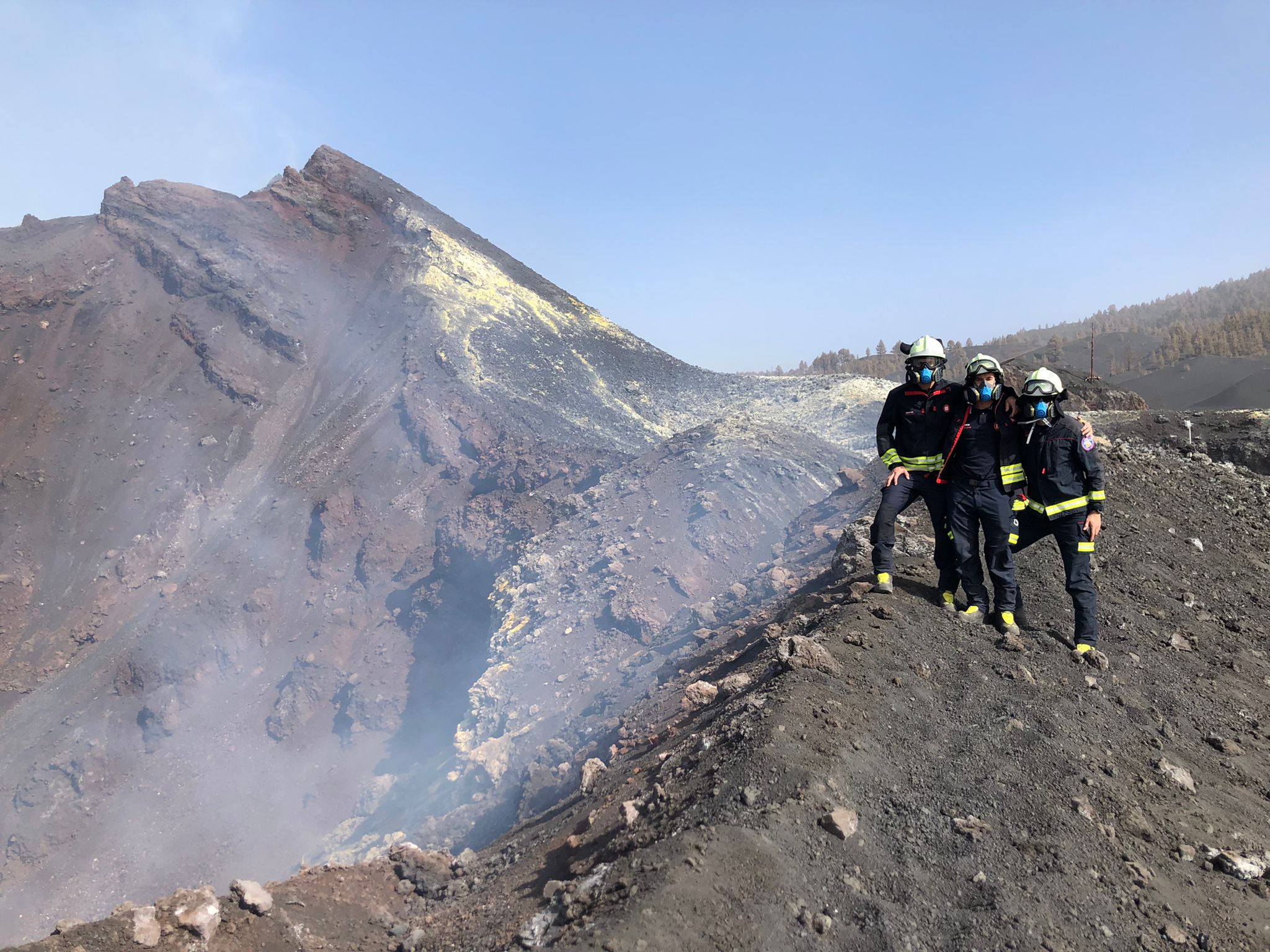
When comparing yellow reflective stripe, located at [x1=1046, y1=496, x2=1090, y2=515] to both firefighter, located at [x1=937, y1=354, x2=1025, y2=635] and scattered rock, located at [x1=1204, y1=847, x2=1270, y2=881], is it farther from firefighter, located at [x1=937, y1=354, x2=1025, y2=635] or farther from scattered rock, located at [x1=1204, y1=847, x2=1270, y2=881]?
scattered rock, located at [x1=1204, y1=847, x2=1270, y2=881]

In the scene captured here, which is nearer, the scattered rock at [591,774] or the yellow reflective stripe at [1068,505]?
the yellow reflective stripe at [1068,505]

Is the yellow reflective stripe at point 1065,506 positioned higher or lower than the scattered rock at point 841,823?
higher

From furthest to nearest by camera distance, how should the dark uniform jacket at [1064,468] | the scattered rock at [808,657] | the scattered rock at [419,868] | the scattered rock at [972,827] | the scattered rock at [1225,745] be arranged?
the dark uniform jacket at [1064,468]
the scattered rock at [419,868]
the scattered rock at [808,657]
the scattered rock at [1225,745]
the scattered rock at [972,827]

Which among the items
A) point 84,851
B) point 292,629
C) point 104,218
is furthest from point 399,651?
point 104,218

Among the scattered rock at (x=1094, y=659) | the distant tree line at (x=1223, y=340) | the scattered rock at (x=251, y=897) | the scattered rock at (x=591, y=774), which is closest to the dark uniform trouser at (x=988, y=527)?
the scattered rock at (x=1094, y=659)

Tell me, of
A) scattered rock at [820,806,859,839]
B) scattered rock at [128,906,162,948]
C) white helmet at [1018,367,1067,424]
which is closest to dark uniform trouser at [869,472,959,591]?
white helmet at [1018,367,1067,424]

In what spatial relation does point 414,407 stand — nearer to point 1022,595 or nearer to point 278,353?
point 278,353

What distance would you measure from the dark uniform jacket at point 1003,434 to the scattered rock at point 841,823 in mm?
3406

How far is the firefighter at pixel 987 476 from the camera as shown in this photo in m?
6.00

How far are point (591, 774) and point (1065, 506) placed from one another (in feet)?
14.9

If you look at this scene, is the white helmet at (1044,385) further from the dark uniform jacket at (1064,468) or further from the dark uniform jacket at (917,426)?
the dark uniform jacket at (917,426)

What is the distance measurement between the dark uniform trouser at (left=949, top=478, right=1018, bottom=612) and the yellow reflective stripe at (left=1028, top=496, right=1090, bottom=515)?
0.83 ft

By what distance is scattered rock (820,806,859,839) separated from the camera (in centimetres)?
373

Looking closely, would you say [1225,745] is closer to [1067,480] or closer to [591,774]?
[1067,480]
